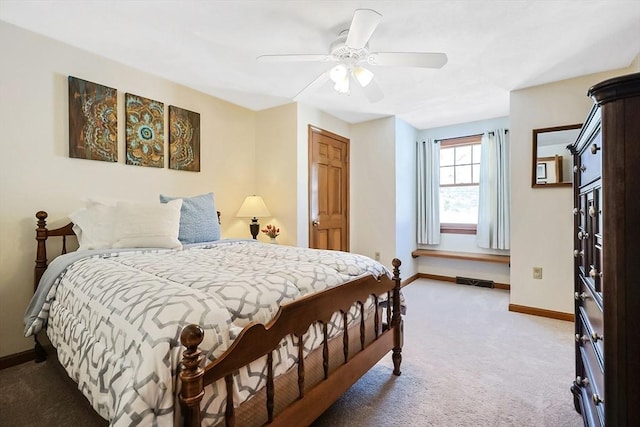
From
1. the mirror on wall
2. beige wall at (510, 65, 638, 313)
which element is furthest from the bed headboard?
the mirror on wall

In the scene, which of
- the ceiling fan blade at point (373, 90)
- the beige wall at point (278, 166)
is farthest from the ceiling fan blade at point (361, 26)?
the beige wall at point (278, 166)

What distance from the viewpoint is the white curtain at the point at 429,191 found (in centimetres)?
449

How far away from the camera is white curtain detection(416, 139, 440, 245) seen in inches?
177

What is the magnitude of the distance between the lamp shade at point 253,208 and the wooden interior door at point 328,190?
0.57m

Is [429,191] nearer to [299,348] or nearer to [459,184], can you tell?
[459,184]

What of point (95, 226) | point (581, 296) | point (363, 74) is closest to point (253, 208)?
point (95, 226)

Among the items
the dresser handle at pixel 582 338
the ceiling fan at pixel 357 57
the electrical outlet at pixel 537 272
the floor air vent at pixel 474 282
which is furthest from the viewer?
the floor air vent at pixel 474 282

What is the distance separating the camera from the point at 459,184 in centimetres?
441

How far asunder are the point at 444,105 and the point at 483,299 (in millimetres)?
2398

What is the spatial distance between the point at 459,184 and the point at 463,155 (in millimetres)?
437

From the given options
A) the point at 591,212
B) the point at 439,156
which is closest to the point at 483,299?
the point at 439,156

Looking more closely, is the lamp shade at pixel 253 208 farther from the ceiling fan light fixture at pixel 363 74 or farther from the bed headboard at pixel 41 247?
the ceiling fan light fixture at pixel 363 74

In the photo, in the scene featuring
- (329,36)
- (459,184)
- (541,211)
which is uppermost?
(329,36)

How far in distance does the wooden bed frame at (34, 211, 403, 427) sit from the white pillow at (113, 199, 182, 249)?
53 cm
